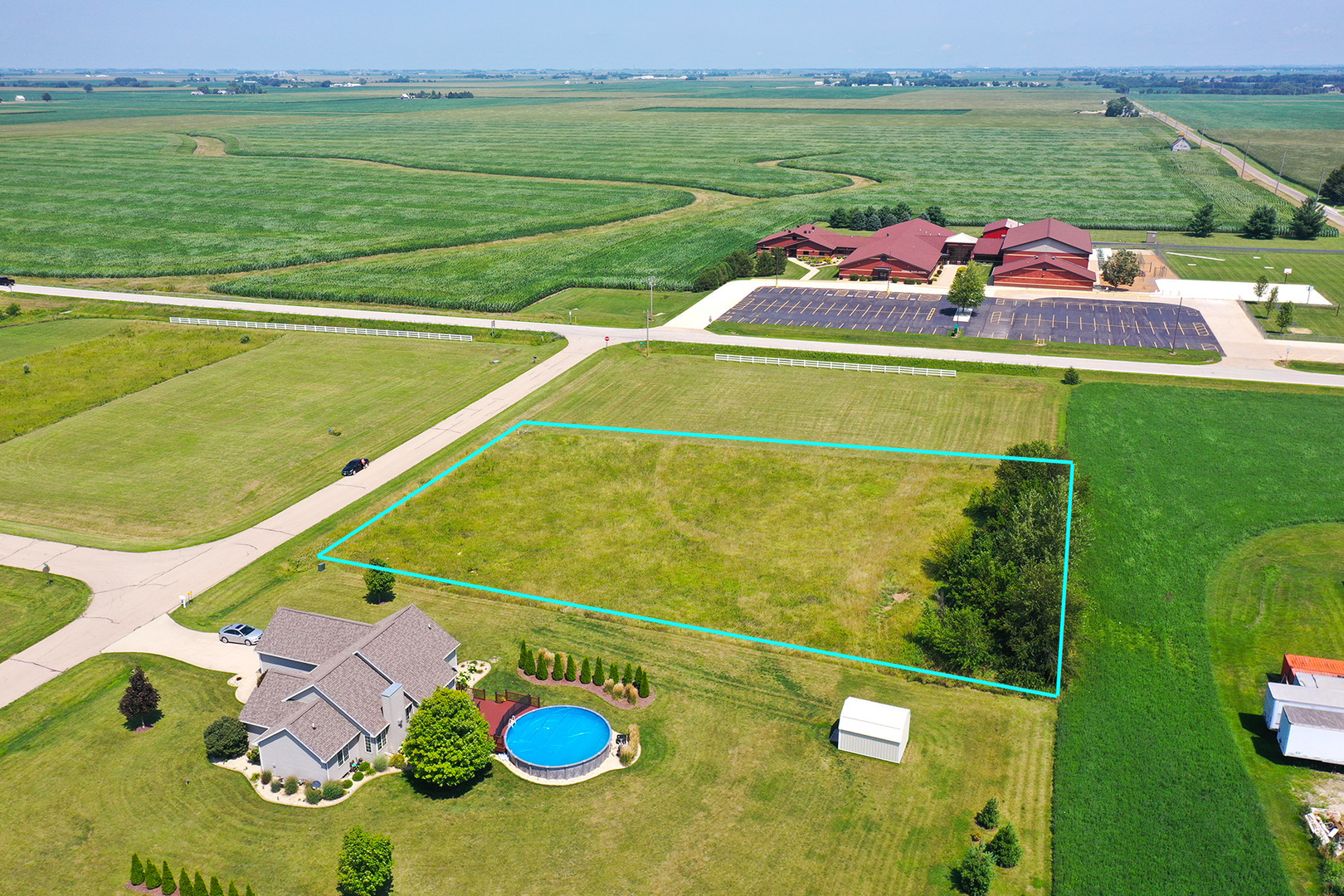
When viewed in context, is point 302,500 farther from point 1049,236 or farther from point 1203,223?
point 1203,223

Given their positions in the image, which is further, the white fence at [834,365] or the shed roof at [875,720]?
the white fence at [834,365]

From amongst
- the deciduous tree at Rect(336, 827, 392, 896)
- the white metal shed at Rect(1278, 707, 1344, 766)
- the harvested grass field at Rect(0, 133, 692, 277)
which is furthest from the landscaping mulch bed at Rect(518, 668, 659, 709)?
the harvested grass field at Rect(0, 133, 692, 277)

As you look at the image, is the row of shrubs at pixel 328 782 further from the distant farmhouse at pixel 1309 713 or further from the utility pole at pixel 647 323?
the utility pole at pixel 647 323

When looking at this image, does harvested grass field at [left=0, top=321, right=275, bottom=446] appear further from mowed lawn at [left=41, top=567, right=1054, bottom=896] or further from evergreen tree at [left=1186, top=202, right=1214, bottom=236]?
evergreen tree at [left=1186, top=202, right=1214, bottom=236]

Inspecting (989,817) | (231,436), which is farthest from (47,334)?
(989,817)

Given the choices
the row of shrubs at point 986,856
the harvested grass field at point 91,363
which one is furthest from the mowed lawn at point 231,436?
the row of shrubs at point 986,856
